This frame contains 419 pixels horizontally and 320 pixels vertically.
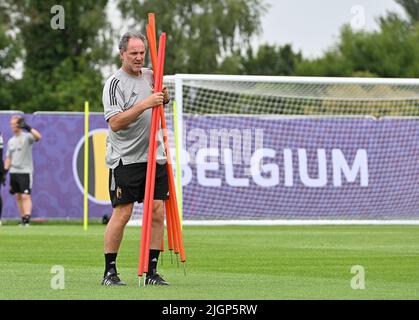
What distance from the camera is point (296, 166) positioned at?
27312 millimetres

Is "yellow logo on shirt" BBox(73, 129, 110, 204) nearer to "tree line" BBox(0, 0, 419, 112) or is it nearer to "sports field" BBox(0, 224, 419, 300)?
"sports field" BBox(0, 224, 419, 300)

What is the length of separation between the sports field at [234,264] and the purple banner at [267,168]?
354cm

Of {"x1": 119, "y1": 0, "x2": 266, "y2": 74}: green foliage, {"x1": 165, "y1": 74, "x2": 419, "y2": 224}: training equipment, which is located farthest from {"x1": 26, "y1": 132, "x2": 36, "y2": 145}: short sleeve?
{"x1": 119, "y1": 0, "x2": 266, "y2": 74}: green foliage

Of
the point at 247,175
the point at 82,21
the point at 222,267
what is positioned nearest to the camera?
the point at 222,267

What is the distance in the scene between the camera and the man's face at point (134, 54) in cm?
1112

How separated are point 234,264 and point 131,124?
3.55 meters

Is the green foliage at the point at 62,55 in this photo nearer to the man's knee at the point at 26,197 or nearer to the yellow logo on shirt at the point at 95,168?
the yellow logo on shirt at the point at 95,168

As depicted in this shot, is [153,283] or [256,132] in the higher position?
[256,132]

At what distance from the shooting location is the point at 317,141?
90.5 ft

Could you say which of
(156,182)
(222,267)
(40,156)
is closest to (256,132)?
(40,156)

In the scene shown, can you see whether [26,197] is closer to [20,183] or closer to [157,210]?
[20,183]

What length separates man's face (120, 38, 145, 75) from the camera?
1112 cm

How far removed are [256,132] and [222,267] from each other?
44.7 feet
